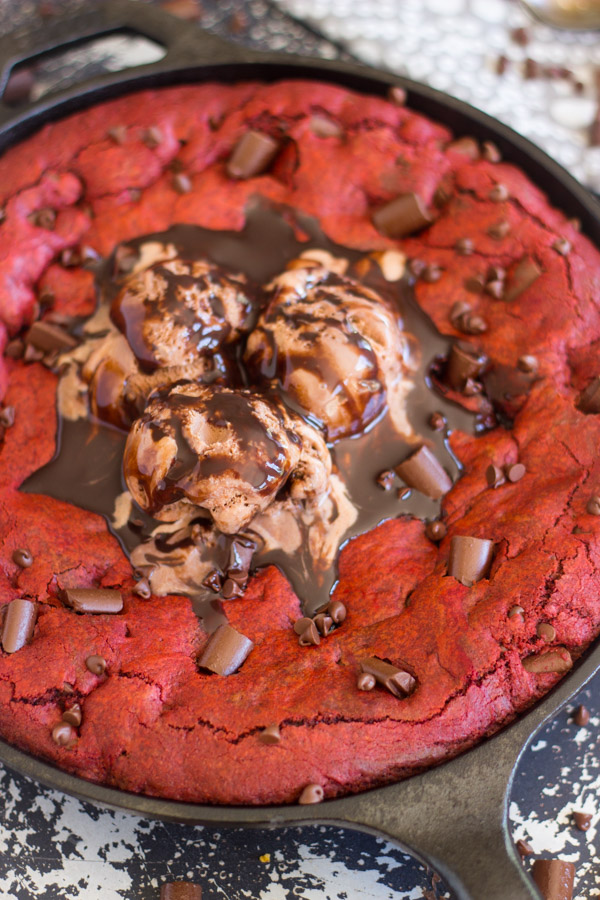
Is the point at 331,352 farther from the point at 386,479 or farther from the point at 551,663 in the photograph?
the point at 551,663

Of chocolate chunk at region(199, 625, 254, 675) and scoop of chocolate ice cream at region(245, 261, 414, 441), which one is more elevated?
scoop of chocolate ice cream at region(245, 261, 414, 441)

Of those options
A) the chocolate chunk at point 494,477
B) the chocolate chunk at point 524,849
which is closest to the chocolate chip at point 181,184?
the chocolate chunk at point 494,477

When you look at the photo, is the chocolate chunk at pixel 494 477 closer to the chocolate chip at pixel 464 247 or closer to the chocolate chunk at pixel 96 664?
the chocolate chip at pixel 464 247

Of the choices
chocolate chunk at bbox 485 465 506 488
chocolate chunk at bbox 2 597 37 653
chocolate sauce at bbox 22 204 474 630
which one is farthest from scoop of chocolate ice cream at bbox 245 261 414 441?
chocolate chunk at bbox 2 597 37 653

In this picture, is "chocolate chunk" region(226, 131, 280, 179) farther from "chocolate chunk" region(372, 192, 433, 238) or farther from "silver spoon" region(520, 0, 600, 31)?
"silver spoon" region(520, 0, 600, 31)

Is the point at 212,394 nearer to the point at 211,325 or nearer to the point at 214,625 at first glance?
the point at 211,325

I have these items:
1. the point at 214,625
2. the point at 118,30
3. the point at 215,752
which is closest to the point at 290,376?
the point at 214,625
